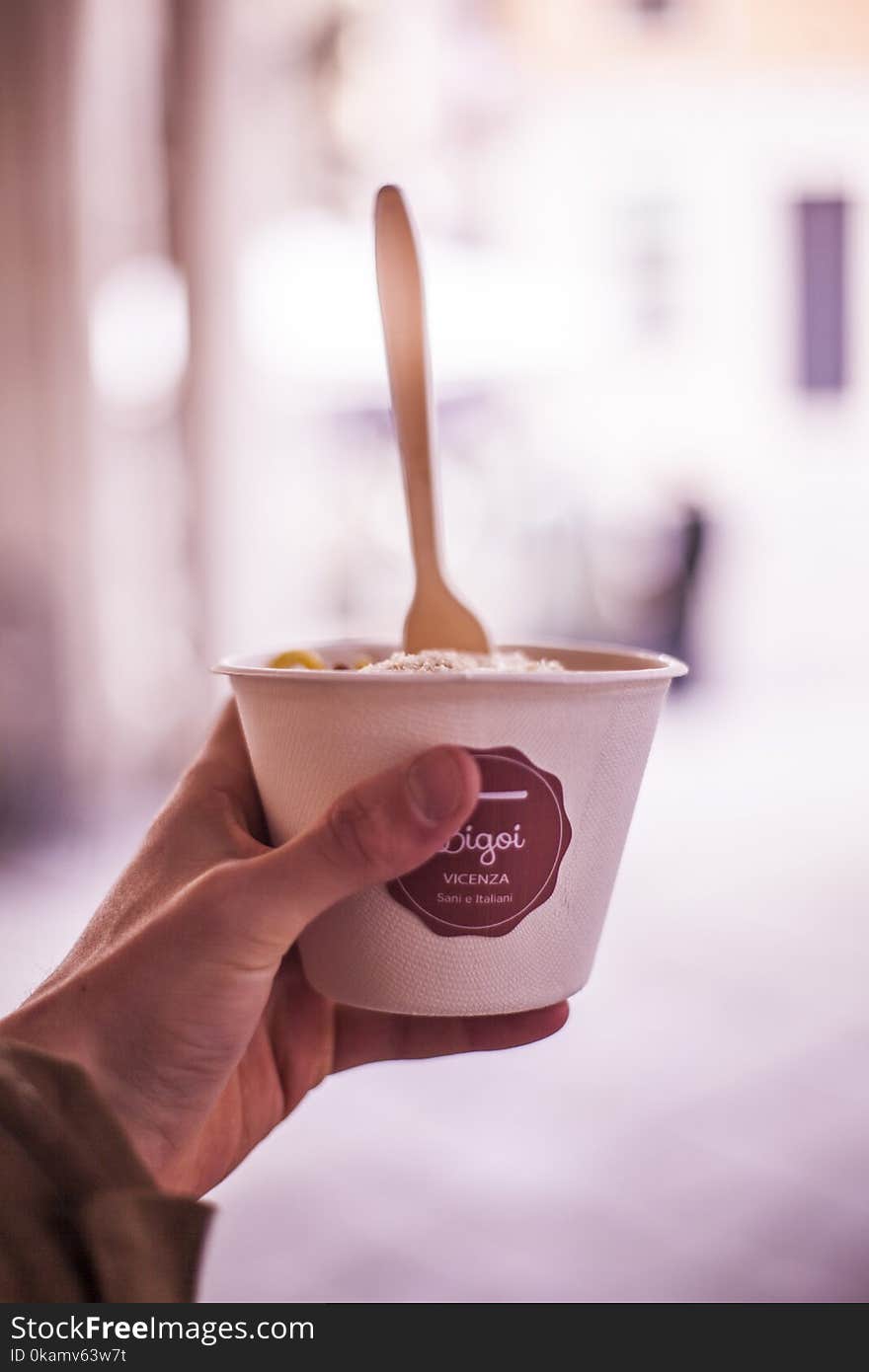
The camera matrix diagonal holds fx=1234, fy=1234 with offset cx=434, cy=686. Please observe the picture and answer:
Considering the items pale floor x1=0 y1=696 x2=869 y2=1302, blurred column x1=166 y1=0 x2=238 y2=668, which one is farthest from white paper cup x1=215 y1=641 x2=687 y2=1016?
blurred column x1=166 y1=0 x2=238 y2=668

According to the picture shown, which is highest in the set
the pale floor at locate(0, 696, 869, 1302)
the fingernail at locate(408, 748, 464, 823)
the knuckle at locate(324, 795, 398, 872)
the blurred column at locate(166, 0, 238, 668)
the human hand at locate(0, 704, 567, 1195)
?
the blurred column at locate(166, 0, 238, 668)

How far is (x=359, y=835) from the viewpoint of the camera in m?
0.81

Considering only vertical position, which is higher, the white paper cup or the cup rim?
the cup rim

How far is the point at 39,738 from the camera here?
3.96 m

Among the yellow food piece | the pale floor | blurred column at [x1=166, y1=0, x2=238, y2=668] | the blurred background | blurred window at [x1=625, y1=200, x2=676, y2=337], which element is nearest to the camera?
the yellow food piece

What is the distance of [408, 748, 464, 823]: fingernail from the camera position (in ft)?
2.65

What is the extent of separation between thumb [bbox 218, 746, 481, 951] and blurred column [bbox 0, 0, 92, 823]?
328 centimetres

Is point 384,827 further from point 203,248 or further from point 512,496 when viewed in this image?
point 512,496

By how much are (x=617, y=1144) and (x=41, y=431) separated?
2.85 meters

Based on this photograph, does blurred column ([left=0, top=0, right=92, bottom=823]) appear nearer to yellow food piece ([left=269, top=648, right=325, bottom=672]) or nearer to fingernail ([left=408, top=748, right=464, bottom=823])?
A: yellow food piece ([left=269, top=648, right=325, bottom=672])

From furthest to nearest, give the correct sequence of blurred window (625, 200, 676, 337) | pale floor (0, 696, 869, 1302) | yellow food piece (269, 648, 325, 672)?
blurred window (625, 200, 676, 337) < pale floor (0, 696, 869, 1302) < yellow food piece (269, 648, 325, 672)

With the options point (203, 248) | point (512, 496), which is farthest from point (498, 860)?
point (512, 496)

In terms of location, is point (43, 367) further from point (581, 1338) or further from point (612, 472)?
point (612, 472)

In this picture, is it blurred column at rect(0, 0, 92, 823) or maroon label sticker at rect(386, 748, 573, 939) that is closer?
maroon label sticker at rect(386, 748, 573, 939)
